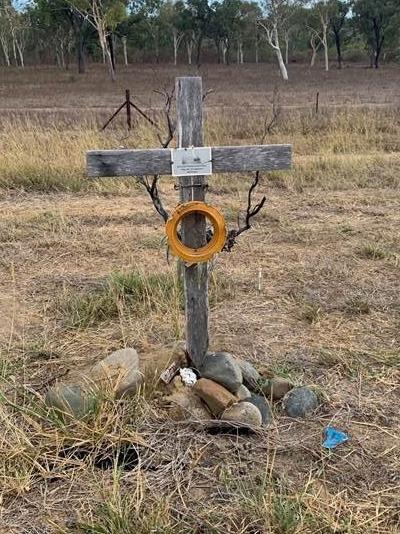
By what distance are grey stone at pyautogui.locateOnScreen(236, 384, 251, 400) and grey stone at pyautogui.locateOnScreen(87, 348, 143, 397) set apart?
0.45 metres

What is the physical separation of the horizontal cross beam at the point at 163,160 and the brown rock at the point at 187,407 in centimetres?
100

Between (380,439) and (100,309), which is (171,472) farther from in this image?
(100,309)

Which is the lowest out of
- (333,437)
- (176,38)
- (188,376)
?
(333,437)

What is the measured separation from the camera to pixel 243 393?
2.63 meters

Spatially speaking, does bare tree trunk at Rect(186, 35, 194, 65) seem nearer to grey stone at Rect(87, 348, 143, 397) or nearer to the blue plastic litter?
grey stone at Rect(87, 348, 143, 397)

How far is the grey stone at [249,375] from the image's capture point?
278 cm

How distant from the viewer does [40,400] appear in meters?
2.54

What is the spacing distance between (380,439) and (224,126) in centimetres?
867

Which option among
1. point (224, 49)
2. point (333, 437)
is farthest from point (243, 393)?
point (224, 49)

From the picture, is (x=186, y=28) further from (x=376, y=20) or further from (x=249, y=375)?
(x=249, y=375)

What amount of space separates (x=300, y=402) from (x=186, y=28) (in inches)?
2333

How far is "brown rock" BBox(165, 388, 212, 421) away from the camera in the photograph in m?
2.49

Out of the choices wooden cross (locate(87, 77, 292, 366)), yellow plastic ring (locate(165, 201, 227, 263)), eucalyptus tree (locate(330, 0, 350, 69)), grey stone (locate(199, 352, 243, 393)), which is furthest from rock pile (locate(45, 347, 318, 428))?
eucalyptus tree (locate(330, 0, 350, 69))

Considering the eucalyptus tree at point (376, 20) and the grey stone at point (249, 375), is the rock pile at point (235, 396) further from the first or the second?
the eucalyptus tree at point (376, 20)
